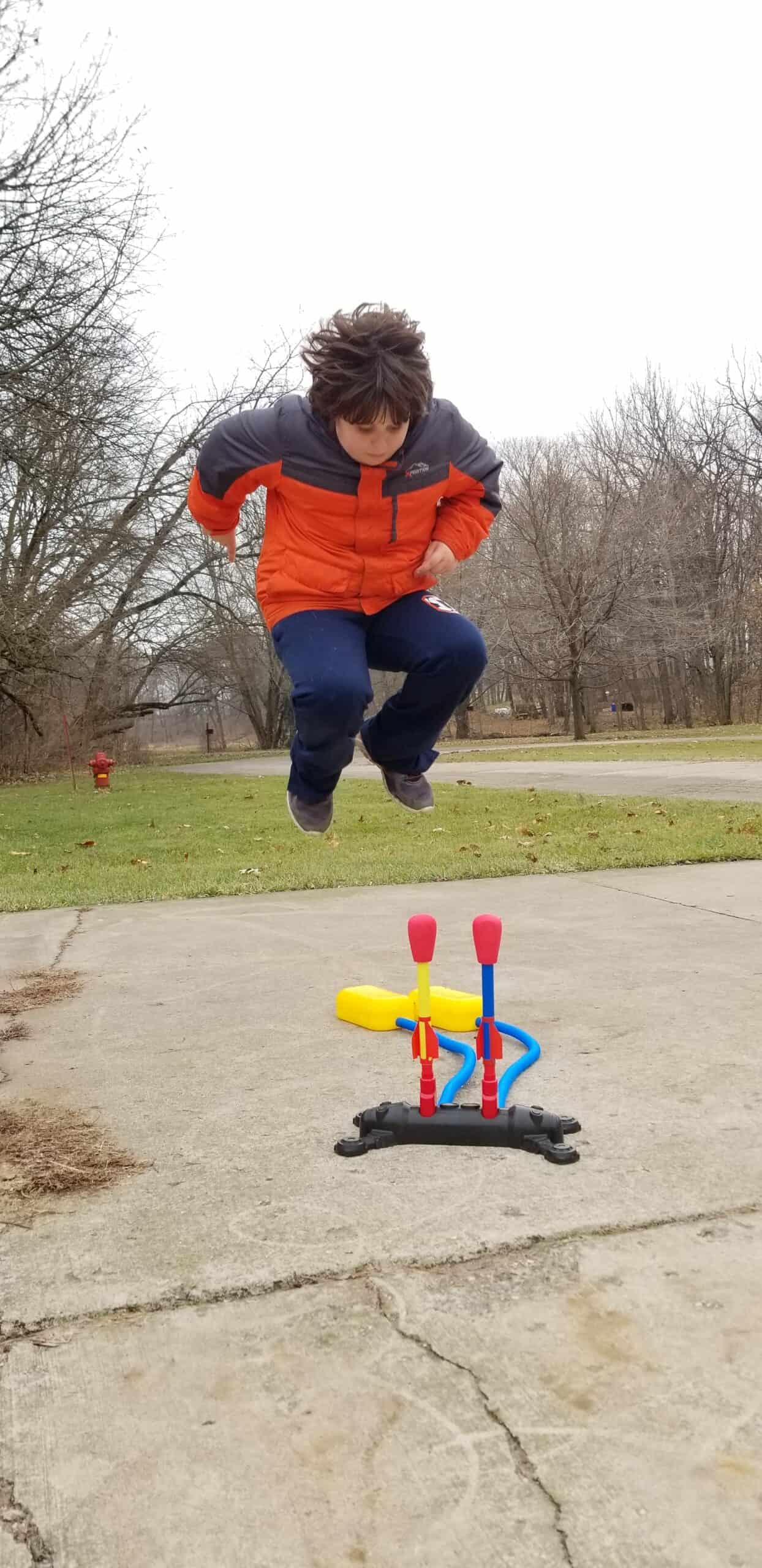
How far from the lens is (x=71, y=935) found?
18.3 feet

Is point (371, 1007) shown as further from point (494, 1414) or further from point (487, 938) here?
point (494, 1414)

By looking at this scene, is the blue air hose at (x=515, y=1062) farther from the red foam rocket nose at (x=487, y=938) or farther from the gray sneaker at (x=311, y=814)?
the gray sneaker at (x=311, y=814)

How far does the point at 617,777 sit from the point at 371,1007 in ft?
39.2

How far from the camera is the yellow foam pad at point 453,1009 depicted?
3549mm

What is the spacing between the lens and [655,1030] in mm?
3377

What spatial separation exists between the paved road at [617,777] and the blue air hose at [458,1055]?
8198mm

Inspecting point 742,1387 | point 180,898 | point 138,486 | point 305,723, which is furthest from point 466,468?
point 138,486

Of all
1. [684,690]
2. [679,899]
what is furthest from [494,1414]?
[684,690]

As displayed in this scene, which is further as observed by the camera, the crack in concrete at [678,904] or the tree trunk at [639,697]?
the tree trunk at [639,697]

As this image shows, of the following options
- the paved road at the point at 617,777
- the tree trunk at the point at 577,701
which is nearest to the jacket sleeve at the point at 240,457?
the paved road at the point at 617,777

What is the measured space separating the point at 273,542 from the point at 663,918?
9.39 ft

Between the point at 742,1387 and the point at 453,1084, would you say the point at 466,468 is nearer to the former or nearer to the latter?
the point at 453,1084

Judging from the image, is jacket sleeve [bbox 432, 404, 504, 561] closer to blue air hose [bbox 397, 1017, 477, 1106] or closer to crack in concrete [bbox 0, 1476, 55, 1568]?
blue air hose [bbox 397, 1017, 477, 1106]

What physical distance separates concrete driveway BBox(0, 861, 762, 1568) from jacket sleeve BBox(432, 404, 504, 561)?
5.15 ft
